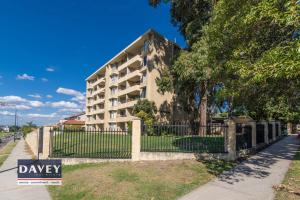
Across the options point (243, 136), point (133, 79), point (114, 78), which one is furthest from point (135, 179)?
point (114, 78)

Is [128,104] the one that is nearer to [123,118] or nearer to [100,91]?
[123,118]

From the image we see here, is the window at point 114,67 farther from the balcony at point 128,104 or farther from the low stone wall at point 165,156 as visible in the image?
the low stone wall at point 165,156

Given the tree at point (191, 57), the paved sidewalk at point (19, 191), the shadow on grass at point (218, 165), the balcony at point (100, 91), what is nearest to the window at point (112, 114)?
the balcony at point (100, 91)

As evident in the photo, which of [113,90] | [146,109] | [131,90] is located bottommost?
[146,109]

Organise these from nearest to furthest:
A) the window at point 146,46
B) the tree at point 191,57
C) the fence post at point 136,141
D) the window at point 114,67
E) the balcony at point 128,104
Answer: the fence post at point 136,141 → the tree at point 191,57 → the window at point 146,46 → the balcony at point 128,104 → the window at point 114,67

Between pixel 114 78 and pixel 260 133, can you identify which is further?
pixel 114 78

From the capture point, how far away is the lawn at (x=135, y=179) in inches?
306

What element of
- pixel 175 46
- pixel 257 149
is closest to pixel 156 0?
pixel 175 46

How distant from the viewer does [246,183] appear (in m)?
8.28

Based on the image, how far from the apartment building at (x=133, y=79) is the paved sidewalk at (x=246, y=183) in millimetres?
22129

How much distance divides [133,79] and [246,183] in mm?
33029

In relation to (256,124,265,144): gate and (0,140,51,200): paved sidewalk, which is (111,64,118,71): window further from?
(0,140,51,200): paved sidewalk

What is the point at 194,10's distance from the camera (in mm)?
23938

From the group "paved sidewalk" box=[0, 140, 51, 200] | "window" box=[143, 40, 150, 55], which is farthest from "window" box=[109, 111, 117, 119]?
"paved sidewalk" box=[0, 140, 51, 200]
